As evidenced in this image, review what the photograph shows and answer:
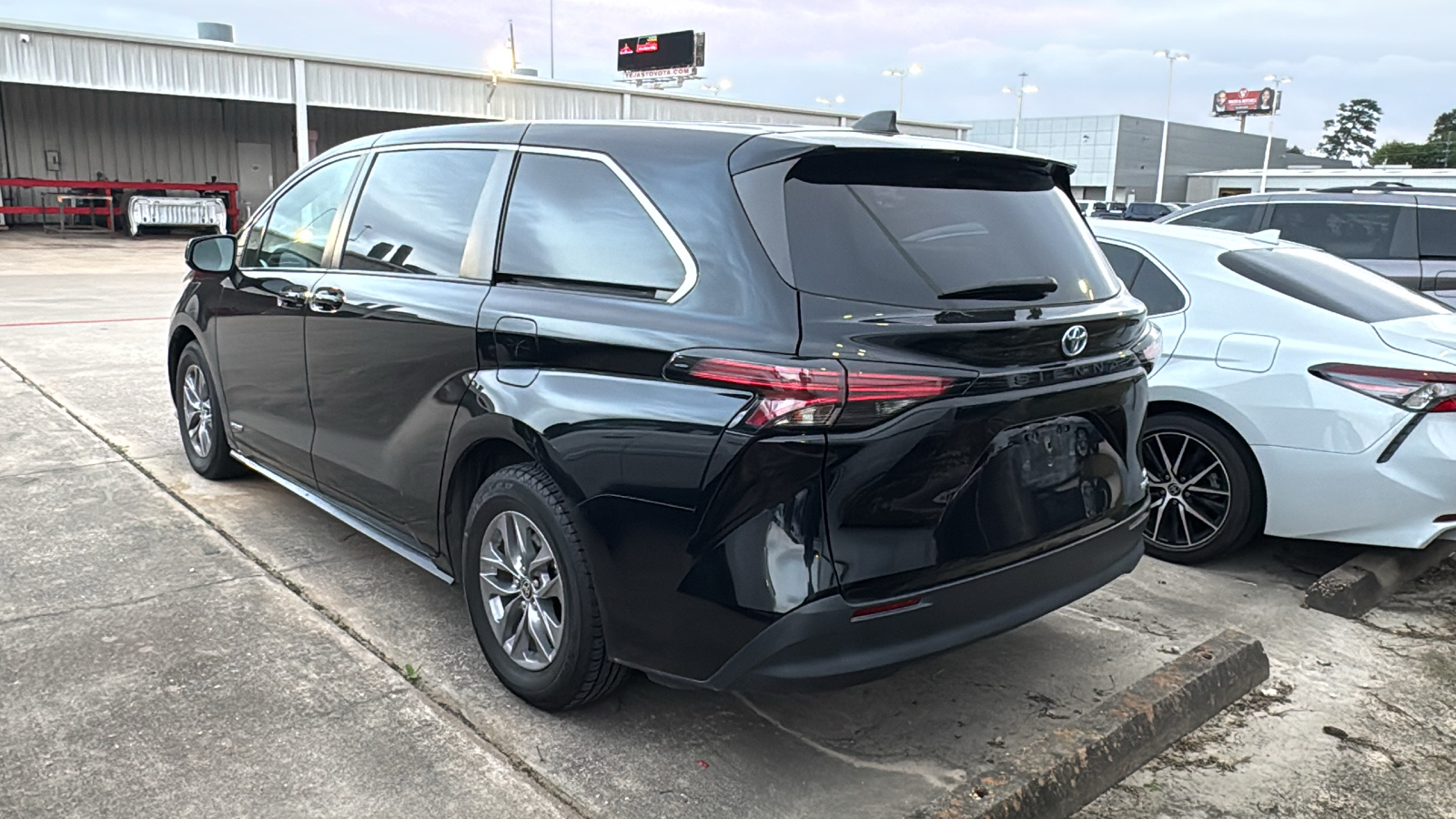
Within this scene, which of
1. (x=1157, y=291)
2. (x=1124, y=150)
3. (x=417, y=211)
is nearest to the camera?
(x=417, y=211)

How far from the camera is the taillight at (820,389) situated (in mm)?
2441

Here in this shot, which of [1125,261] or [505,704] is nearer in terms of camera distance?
[505,704]

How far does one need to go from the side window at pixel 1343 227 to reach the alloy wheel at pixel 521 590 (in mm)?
6968

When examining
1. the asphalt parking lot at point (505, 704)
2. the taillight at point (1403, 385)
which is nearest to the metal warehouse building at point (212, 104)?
the taillight at point (1403, 385)

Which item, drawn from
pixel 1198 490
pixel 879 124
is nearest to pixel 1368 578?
pixel 1198 490

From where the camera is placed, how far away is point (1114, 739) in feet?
9.50

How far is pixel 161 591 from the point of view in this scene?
3.90 metres

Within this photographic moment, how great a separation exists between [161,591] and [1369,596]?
15.6ft

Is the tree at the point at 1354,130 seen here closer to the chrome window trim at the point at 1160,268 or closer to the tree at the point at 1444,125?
the tree at the point at 1444,125

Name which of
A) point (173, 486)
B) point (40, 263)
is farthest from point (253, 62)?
point (173, 486)

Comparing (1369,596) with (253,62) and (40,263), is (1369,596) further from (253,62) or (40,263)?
(253,62)

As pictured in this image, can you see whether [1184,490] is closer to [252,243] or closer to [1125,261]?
[1125,261]

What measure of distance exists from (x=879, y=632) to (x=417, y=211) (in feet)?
7.39

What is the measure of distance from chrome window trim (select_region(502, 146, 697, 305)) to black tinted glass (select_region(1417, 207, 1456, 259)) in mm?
7233
